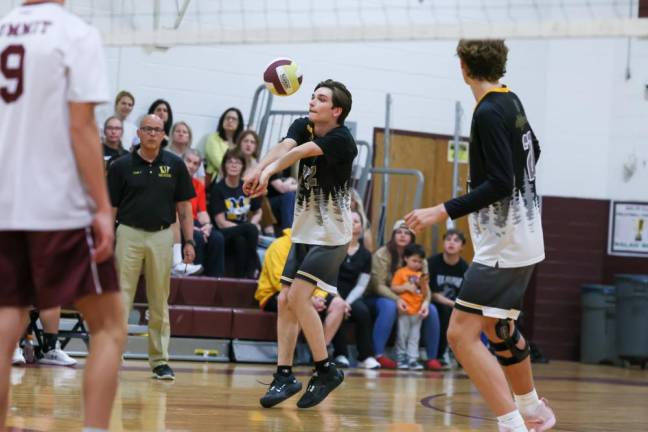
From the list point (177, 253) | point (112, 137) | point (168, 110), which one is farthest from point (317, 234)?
point (168, 110)

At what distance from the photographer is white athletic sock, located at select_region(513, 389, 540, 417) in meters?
5.91

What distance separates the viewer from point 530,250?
5586mm

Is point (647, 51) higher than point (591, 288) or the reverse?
higher

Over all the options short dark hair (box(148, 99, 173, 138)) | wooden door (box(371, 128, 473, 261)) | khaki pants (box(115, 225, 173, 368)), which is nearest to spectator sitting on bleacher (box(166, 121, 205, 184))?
short dark hair (box(148, 99, 173, 138))

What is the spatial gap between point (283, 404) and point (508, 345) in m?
2.28

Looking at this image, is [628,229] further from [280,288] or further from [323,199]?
[323,199]

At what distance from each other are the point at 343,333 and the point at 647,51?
729 centimetres

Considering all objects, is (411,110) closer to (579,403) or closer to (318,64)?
(318,64)

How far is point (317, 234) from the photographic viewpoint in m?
7.36

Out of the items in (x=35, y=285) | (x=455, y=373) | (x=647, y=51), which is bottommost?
(x=455, y=373)

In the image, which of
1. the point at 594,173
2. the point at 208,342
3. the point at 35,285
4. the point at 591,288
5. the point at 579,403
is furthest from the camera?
the point at 594,173

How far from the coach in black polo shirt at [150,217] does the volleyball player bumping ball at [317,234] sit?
1.75 meters

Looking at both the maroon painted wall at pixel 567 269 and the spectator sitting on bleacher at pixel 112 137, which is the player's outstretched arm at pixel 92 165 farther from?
the maroon painted wall at pixel 567 269

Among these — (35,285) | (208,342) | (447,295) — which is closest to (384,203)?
(447,295)
